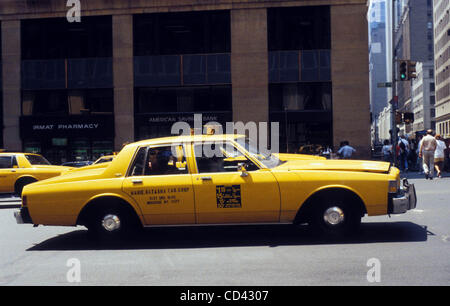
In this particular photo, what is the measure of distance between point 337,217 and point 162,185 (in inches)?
101

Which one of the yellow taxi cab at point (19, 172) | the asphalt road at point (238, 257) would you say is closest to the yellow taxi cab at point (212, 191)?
the asphalt road at point (238, 257)

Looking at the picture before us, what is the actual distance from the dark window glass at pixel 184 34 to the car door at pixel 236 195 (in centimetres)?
2067

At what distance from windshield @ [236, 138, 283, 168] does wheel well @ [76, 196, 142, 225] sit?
189cm

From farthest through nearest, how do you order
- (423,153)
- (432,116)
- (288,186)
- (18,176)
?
(432,116), (423,153), (18,176), (288,186)

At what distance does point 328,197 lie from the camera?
7.34 m

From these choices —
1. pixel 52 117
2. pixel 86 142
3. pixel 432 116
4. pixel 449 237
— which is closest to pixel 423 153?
pixel 449 237

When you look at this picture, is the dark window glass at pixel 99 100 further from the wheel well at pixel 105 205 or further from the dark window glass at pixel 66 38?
the wheel well at pixel 105 205

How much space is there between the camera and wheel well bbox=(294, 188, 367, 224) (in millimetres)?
7281

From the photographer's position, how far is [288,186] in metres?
7.33

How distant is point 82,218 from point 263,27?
21.1 metres

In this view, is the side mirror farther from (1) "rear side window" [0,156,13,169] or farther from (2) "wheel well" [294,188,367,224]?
(1) "rear side window" [0,156,13,169]

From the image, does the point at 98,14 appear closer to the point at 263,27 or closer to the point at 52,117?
the point at 52,117

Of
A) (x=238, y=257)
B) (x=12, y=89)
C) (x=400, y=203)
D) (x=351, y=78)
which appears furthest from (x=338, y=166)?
(x=12, y=89)
